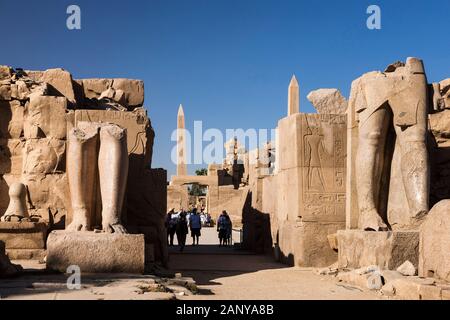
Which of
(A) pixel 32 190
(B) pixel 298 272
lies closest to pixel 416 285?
(B) pixel 298 272

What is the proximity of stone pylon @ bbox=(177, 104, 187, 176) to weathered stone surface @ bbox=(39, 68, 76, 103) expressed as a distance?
34.5 m

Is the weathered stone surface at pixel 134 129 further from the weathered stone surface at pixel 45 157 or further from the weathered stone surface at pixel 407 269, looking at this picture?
the weathered stone surface at pixel 407 269

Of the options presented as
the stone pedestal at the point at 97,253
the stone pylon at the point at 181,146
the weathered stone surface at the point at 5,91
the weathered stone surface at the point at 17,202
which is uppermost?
the stone pylon at the point at 181,146

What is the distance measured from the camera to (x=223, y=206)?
96.3ft

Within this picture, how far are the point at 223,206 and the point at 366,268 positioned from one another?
22.1 meters

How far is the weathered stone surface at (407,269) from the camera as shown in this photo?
22.4 ft

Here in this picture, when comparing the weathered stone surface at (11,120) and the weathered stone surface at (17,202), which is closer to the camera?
the weathered stone surface at (17,202)

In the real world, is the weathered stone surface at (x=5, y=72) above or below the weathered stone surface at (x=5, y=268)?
above

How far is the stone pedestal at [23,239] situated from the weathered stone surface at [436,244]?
14.6 feet

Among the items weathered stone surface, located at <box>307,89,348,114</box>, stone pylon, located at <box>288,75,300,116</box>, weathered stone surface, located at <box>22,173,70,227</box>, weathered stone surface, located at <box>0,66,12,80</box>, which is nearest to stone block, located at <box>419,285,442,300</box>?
weathered stone surface, located at <box>22,173,70,227</box>

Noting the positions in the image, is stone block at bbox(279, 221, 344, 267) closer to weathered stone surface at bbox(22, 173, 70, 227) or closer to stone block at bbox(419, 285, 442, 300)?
weathered stone surface at bbox(22, 173, 70, 227)

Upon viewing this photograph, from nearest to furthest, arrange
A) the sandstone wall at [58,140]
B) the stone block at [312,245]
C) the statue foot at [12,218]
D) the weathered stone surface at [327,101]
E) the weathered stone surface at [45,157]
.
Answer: the statue foot at [12,218], the sandstone wall at [58,140], the weathered stone surface at [45,157], the stone block at [312,245], the weathered stone surface at [327,101]

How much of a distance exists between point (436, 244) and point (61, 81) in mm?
6635

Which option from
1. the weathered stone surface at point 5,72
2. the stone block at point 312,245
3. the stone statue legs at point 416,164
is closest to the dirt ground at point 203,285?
the stone block at point 312,245
